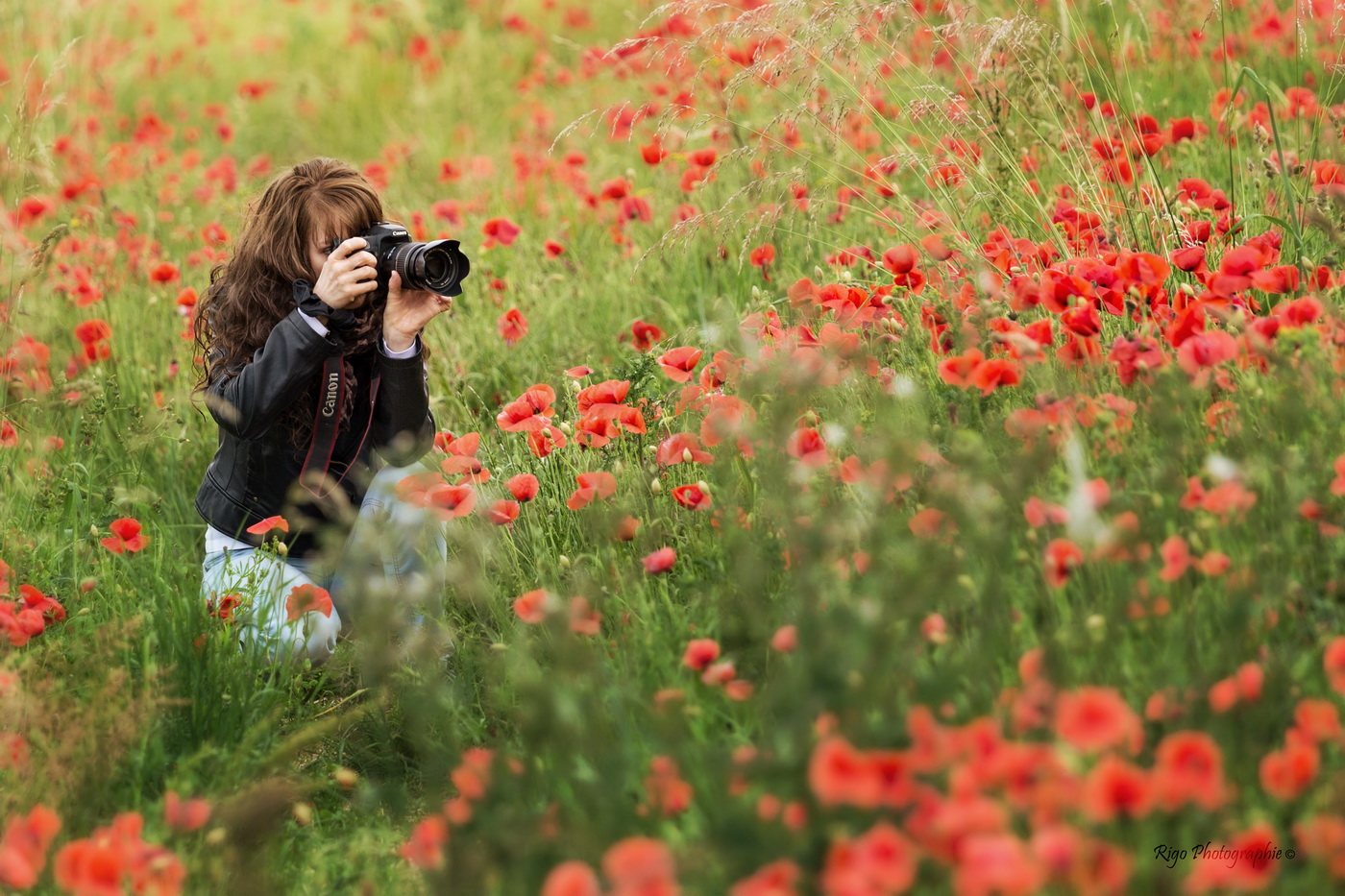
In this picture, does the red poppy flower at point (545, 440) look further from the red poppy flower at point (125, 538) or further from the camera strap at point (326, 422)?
the red poppy flower at point (125, 538)

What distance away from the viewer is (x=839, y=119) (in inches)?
96.3

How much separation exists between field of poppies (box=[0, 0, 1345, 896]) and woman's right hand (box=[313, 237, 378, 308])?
1.33 ft

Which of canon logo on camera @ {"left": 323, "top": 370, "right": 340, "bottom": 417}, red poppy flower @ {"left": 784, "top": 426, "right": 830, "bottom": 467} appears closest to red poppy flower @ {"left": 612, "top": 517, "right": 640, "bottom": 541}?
red poppy flower @ {"left": 784, "top": 426, "right": 830, "bottom": 467}

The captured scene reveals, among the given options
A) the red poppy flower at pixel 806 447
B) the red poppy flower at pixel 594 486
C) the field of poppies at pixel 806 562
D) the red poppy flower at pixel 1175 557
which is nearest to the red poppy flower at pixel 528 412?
the field of poppies at pixel 806 562

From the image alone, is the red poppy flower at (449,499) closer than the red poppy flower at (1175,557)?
No

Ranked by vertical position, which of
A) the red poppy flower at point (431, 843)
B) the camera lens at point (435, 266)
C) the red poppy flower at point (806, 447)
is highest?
the camera lens at point (435, 266)

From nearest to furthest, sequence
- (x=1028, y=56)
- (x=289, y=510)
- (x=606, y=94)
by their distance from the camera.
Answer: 1. (x=289, y=510)
2. (x=1028, y=56)
3. (x=606, y=94)

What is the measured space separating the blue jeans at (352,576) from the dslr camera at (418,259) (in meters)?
0.37

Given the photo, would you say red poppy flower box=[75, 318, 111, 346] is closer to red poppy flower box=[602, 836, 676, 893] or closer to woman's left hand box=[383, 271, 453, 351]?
woman's left hand box=[383, 271, 453, 351]

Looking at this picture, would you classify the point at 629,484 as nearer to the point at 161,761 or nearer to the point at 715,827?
the point at 161,761

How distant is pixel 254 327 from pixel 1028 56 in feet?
5.68

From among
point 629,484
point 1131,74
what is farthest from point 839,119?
point 1131,74

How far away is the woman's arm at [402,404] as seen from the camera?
2.44 metres

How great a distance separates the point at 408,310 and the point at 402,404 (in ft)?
0.64
